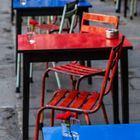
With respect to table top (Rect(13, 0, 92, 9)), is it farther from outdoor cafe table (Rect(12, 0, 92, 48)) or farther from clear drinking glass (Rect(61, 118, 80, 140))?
clear drinking glass (Rect(61, 118, 80, 140))

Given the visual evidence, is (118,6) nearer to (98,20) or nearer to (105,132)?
(98,20)

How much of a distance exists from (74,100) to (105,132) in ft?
6.48

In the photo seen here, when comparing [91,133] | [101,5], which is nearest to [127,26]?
[101,5]

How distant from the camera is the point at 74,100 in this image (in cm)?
466

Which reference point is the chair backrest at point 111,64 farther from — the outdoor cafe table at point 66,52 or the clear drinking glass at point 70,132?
the clear drinking glass at point 70,132

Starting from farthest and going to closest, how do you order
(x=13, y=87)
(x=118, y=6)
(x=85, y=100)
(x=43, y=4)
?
(x=118, y=6)
(x=13, y=87)
(x=43, y=4)
(x=85, y=100)

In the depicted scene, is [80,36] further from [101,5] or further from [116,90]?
[101,5]

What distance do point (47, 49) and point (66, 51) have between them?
17cm

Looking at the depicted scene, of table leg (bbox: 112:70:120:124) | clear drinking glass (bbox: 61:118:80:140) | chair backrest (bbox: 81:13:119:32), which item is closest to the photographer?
clear drinking glass (bbox: 61:118:80:140)

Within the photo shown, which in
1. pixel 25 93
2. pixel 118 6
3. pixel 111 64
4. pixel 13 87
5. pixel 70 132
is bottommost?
pixel 13 87

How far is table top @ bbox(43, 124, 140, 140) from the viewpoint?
2631 mm

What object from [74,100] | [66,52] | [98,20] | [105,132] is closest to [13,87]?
[98,20]

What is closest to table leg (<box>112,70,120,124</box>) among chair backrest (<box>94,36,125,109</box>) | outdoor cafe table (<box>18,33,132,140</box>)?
outdoor cafe table (<box>18,33,132,140</box>)

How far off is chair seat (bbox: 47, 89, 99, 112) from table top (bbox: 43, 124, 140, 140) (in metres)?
1.67
